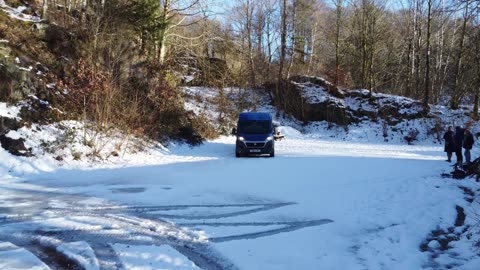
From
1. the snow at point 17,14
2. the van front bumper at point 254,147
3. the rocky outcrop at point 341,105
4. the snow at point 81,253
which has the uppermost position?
the snow at point 17,14

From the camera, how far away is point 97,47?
22.4 metres

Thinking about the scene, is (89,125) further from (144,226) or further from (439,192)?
(439,192)

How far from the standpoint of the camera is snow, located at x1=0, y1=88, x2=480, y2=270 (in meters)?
6.71

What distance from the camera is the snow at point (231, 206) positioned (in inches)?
264

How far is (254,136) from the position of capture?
68.8 feet

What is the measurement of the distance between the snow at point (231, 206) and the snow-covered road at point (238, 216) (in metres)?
0.03

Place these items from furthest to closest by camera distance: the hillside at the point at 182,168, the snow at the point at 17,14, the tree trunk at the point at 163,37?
1. the tree trunk at the point at 163,37
2. the snow at the point at 17,14
3. the hillside at the point at 182,168

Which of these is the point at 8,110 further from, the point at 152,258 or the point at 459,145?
the point at 459,145

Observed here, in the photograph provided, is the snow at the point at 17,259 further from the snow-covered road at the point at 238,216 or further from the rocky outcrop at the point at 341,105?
the rocky outcrop at the point at 341,105

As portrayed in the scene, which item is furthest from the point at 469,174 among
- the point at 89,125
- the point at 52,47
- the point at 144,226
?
the point at 52,47

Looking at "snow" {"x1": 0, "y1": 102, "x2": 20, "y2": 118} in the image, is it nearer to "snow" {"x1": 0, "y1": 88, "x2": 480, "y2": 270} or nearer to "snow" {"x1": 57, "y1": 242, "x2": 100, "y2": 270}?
"snow" {"x1": 0, "y1": 88, "x2": 480, "y2": 270}

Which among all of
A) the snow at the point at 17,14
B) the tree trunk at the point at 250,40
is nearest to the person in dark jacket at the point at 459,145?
the snow at the point at 17,14

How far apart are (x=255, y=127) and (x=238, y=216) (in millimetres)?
12532

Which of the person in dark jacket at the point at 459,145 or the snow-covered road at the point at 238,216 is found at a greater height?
the person in dark jacket at the point at 459,145
